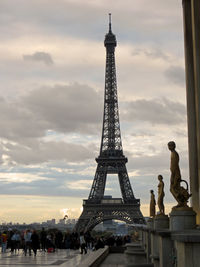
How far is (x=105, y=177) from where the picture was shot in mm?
94625

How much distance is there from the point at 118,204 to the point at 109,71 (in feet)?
95.5

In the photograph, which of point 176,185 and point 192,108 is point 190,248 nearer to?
point 176,185

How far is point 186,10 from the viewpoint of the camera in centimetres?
1524

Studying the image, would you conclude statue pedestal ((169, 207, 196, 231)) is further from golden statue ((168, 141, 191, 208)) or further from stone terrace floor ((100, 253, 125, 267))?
stone terrace floor ((100, 253, 125, 267))

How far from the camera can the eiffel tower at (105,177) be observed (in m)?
91.5

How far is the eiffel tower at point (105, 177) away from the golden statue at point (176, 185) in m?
77.5

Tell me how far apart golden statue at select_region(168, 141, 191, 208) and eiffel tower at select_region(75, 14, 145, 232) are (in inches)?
3052

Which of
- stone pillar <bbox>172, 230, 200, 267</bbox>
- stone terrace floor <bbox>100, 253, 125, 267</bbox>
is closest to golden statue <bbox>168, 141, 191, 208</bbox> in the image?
stone pillar <bbox>172, 230, 200, 267</bbox>

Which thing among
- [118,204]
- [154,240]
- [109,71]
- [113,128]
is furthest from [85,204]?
[154,240]

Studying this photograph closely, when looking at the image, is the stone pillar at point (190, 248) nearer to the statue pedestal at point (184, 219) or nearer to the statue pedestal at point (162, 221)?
the statue pedestal at point (184, 219)

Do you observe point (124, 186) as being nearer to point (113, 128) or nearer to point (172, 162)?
point (113, 128)

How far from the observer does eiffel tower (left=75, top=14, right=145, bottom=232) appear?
300 feet

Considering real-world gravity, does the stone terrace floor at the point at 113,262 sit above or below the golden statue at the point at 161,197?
below

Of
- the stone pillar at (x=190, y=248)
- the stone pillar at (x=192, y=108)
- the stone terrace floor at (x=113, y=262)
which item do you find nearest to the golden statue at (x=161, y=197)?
the stone pillar at (x=192, y=108)
